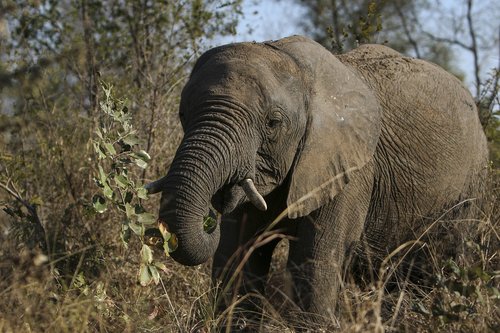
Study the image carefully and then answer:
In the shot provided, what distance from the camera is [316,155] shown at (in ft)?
19.5

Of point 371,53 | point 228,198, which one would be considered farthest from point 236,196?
point 371,53

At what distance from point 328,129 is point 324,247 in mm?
696

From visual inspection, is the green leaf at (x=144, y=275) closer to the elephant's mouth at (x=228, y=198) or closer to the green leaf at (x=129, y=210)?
the green leaf at (x=129, y=210)

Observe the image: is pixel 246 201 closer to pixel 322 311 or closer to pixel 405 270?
pixel 322 311

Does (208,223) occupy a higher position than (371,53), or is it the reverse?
(371,53)

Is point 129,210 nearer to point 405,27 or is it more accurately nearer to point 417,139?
point 417,139

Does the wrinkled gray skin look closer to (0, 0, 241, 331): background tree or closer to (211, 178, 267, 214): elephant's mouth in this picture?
(211, 178, 267, 214): elephant's mouth

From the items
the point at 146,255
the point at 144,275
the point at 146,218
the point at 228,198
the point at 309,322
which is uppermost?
the point at 228,198

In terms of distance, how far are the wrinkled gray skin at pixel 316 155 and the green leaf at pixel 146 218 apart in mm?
286

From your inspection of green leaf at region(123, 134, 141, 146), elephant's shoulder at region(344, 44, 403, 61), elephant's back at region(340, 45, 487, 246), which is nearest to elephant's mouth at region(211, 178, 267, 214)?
green leaf at region(123, 134, 141, 146)

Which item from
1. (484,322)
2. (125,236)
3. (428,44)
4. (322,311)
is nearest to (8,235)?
(125,236)

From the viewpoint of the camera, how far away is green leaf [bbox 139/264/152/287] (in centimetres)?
536

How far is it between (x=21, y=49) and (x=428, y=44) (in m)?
15.9

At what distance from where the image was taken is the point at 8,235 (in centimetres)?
759
